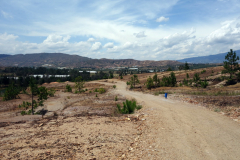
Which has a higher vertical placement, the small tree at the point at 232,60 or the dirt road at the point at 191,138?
the small tree at the point at 232,60

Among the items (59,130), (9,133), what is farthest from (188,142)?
(9,133)

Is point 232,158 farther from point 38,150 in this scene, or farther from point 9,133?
point 9,133

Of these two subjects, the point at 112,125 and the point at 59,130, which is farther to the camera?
the point at 112,125

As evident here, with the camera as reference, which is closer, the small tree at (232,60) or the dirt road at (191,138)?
the dirt road at (191,138)

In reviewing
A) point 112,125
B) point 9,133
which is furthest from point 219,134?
point 9,133

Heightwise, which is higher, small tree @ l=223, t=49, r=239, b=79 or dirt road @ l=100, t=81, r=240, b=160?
small tree @ l=223, t=49, r=239, b=79

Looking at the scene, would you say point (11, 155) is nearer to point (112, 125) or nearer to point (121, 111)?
point (112, 125)

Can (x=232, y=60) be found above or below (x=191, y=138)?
above

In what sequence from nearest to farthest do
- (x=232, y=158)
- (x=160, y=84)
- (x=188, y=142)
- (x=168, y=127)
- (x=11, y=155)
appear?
(x=232, y=158) → (x=11, y=155) → (x=188, y=142) → (x=168, y=127) → (x=160, y=84)

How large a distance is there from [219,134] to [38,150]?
26.9 ft

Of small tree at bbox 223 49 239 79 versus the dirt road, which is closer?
the dirt road

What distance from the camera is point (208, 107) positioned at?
41.8 ft

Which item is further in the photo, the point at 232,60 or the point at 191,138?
the point at 232,60

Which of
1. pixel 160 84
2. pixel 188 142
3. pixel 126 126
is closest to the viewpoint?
pixel 188 142
